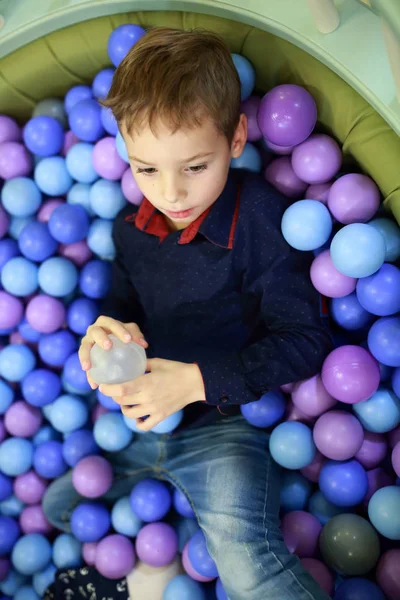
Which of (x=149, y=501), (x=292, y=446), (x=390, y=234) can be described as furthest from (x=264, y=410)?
(x=390, y=234)

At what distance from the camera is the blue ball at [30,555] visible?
1.36 metres

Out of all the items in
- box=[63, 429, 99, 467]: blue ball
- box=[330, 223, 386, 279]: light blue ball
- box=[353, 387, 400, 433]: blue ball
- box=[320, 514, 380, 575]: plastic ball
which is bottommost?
box=[63, 429, 99, 467]: blue ball

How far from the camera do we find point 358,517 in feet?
3.85

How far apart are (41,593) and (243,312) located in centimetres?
78

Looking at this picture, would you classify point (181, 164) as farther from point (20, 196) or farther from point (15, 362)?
point (15, 362)

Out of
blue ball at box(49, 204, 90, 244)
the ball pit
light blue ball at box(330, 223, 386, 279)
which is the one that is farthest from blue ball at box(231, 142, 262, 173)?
blue ball at box(49, 204, 90, 244)

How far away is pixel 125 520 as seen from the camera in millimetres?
1343

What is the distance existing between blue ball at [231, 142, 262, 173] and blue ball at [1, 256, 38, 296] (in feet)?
1.76

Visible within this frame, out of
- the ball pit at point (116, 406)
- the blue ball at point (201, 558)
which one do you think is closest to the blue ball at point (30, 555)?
the ball pit at point (116, 406)

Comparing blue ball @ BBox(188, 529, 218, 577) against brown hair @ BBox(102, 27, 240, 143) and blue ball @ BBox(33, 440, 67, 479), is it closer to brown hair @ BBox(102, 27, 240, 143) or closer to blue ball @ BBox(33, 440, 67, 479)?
blue ball @ BBox(33, 440, 67, 479)

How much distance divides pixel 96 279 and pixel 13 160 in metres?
0.34

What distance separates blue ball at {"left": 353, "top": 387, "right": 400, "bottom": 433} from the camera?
117 centimetres

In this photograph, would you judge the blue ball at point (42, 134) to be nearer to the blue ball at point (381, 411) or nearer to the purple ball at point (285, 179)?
the purple ball at point (285, 179)

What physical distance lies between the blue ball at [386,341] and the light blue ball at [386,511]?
236 millimetres
